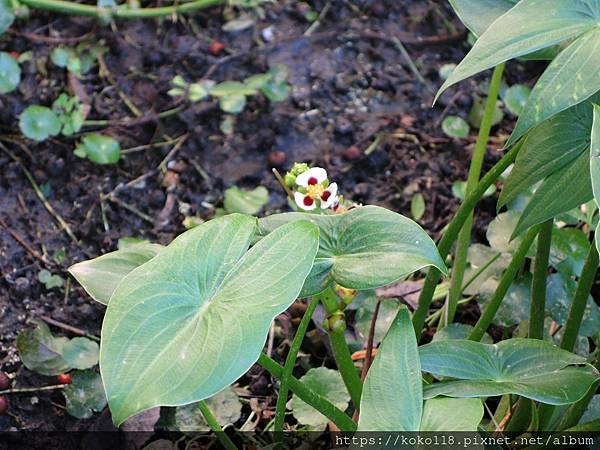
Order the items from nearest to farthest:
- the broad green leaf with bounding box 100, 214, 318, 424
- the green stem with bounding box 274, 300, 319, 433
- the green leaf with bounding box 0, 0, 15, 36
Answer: the broad green leaf with bounding box 100, 214, 318, 424
the green stem with bounding box 274, 300, 319, 433
the green leaf with bounding box 0, 0, 15, 36

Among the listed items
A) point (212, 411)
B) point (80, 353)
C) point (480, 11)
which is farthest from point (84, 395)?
point (480, 11)

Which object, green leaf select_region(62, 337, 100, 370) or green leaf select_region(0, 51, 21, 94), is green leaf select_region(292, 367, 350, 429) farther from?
green leaf select_region(0, 51, 21, 94)

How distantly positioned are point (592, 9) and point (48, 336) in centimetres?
102

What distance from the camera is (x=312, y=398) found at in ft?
3.21

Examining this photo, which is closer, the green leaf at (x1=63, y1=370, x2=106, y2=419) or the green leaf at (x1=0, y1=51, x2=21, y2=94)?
the green leaf at (x1=63, y1=370, x2=106, y2=419)

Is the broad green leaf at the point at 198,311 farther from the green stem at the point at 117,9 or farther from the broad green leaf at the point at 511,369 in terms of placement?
the green stem at the point at 117,9

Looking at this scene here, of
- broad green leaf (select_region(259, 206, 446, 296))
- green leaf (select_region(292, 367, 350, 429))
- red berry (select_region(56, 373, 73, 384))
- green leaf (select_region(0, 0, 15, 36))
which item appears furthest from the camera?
green leaf (select_region(0, 0, 15, 36))

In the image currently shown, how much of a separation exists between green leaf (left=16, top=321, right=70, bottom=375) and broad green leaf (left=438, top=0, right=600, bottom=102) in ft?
2.82

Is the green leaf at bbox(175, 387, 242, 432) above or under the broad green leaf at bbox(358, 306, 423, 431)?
under

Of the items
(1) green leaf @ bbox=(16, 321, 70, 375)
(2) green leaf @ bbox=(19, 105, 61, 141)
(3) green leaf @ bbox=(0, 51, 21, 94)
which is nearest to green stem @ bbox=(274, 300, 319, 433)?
(1) green leaf @ bbox=(16, 321, 70, 375)

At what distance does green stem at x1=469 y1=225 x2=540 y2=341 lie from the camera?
1.06 meters

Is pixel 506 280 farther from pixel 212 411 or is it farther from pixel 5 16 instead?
pixel 5 16

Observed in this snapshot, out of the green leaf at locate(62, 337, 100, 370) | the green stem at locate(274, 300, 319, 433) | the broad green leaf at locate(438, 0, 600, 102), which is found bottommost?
→ the green leaf at locate(62, 337, 100, 370)

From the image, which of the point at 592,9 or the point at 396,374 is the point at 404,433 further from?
the point at 592,9
